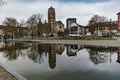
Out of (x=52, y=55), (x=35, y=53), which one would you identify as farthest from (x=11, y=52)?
(x=52, y=55)

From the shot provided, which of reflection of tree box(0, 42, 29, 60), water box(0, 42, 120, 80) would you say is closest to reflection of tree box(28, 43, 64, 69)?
water box(0, 42, 120, 80)

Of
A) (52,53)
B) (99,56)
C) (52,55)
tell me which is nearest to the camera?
(99,56)

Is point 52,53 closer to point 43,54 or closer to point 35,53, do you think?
point 43,54

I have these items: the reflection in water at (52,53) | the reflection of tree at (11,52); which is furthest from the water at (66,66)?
the reflection of tree at (11,52)

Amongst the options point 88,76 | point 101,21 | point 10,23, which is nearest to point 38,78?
point 88,76

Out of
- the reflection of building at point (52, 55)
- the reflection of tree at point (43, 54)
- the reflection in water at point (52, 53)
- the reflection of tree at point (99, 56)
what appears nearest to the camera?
the reflection of building at point (52, 55)

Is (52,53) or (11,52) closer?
(52,53)

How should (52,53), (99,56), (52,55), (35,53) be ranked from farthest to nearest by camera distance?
1. (35,53)
2. (52,53)
3. (52,55)
4. (99,56)

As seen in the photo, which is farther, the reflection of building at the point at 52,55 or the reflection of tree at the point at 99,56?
the reflection of tree at the point at 99,56

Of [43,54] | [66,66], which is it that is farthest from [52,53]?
[66,66]

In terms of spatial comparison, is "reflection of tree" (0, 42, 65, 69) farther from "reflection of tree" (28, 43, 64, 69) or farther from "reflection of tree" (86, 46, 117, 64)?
"reflection of tree" (86, 46, 117, 64)

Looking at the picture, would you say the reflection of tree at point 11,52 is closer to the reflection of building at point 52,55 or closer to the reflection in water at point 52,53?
the reflection in water at point 52,53

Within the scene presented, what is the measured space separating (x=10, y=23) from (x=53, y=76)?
77.8 meters

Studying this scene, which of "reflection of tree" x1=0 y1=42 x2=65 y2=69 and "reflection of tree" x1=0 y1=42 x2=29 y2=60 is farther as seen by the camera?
"reflection of tree" x1=0 y1=42 x2=29 y2=60
